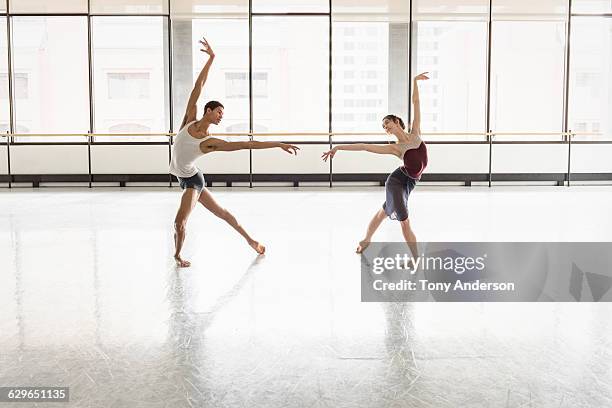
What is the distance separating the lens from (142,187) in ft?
41.5

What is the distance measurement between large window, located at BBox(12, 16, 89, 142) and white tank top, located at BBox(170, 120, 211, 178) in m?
9.29

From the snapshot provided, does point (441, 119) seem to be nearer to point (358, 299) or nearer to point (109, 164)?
point (109, 164)

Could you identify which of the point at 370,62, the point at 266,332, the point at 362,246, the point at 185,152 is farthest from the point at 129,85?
the point at 266,332

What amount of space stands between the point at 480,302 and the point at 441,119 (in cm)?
1516

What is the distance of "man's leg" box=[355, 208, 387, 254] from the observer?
16.9ft

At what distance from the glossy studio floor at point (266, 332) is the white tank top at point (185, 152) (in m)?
0.74

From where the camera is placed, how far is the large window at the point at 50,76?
532 inches

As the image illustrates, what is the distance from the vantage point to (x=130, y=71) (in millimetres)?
15148

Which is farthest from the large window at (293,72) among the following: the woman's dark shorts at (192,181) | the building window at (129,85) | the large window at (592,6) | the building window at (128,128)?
the woman's dark shorts at (192,181)

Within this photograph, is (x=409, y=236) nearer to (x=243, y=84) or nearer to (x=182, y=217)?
(x=182, y=217)

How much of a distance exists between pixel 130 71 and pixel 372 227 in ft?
A: 37.6

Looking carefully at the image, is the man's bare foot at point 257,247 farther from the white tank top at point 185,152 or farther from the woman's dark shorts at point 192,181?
the white tank top at point 185,152

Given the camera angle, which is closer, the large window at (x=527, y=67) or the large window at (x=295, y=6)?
the large window at (x=295, y=6)

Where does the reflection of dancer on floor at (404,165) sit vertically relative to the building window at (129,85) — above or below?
below
